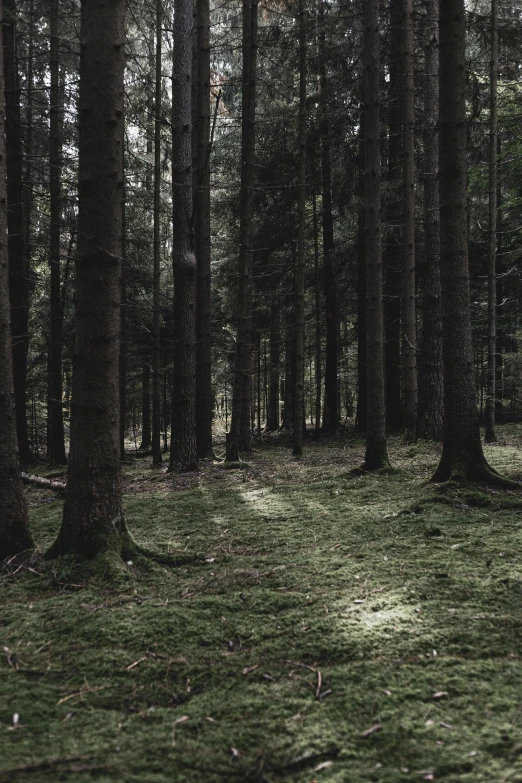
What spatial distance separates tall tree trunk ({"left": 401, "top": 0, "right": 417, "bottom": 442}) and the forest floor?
6873 millimetres

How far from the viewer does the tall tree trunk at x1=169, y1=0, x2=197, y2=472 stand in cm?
936

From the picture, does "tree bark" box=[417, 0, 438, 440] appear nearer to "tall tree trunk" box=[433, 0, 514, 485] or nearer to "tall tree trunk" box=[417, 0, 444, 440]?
"tall tree trunk" box=[417, 0, 444, 440]

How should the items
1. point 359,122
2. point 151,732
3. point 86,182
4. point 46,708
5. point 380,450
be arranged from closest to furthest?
point 151,732
point 46,708
point 86,182
point 380,450
point 359,122

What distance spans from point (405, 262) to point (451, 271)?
5.53 metres

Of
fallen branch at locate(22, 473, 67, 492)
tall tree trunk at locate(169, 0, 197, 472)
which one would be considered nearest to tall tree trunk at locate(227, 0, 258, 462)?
tall tree trunk at locate(169, 0, 197, 472)

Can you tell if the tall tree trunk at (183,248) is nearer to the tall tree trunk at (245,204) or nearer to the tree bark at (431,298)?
the tall tree trunk at (245,204)

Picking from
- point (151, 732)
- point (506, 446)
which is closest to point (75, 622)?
point (151, 732)

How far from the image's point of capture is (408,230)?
1139 centimetres

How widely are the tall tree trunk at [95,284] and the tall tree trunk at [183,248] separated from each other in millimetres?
5105

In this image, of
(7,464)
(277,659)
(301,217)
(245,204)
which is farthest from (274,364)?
(277,659)

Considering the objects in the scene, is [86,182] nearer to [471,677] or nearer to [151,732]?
[151,732]

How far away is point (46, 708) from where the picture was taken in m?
2.35

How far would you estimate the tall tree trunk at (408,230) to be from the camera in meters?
11.0

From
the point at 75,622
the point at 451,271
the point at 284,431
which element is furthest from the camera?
the point at 284,431
